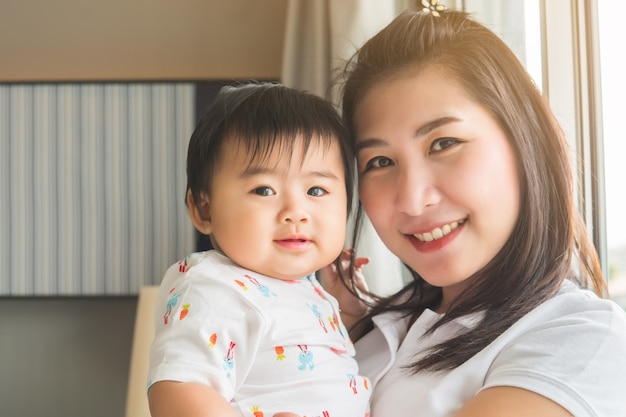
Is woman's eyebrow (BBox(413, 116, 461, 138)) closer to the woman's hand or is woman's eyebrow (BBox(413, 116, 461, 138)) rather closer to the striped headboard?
the woman's hand

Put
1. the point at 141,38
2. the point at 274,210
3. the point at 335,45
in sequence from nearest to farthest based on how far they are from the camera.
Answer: the point at 274,210
the point at 335,45
the point at 141,38

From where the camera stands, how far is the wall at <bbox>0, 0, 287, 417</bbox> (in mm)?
2990

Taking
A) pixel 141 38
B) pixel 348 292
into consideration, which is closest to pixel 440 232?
pixel 348 292

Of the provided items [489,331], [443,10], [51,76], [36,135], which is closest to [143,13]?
[51,76]

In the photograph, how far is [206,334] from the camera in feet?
3.01

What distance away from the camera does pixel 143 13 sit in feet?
9.90

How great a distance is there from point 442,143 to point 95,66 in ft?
7.50

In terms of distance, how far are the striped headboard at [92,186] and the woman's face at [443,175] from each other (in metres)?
1.68

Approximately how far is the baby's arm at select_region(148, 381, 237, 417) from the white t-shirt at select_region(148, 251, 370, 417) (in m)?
0.01

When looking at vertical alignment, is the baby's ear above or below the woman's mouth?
above

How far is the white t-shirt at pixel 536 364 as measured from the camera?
0.86m

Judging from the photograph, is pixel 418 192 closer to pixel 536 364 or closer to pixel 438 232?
pixel 438 232

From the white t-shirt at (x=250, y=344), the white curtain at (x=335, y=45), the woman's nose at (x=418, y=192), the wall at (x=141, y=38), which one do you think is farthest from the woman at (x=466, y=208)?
the wall at (x=141, y=38)

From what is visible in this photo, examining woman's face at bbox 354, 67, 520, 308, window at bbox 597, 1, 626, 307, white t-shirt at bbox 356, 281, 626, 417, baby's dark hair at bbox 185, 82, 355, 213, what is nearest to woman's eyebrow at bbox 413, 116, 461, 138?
woman's face at bbox 354, 67, 520, 308
